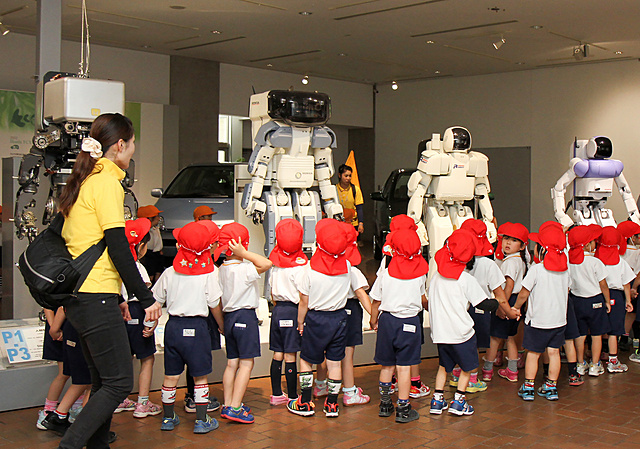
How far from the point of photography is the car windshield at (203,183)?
10523 mm

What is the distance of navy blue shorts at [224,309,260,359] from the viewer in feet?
16.3

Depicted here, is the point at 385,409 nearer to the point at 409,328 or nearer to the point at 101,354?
the point at 409,328

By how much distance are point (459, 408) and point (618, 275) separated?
2.47 m

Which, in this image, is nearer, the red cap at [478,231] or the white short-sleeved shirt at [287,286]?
the white short-sleeved shirt at [287,286]

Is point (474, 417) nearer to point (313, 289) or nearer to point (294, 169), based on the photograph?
point (313, 289)

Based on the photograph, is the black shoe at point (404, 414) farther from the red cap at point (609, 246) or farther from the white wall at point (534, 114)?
the white wall at point (534, 114)

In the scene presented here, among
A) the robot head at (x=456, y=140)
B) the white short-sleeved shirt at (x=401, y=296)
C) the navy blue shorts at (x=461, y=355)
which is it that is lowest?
the navy blue shorts at (x=461, y=355)

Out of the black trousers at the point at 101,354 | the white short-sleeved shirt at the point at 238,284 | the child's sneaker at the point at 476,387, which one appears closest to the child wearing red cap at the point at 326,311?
the white short-sleeved shirt at the point at 238,284

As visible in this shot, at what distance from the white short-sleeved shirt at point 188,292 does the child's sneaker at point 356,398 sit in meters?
1.33

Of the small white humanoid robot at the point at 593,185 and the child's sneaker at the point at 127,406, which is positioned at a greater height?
the small white humanoid robot at the point at 593,185

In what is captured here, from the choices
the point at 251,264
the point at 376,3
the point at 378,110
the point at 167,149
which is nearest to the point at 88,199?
the point at 251,264

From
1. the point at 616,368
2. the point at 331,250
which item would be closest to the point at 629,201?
the point at 616,368

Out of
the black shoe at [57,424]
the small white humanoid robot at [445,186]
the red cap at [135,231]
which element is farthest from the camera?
the small white humanoid robot at [445,186]

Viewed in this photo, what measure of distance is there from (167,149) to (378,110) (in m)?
6.93
